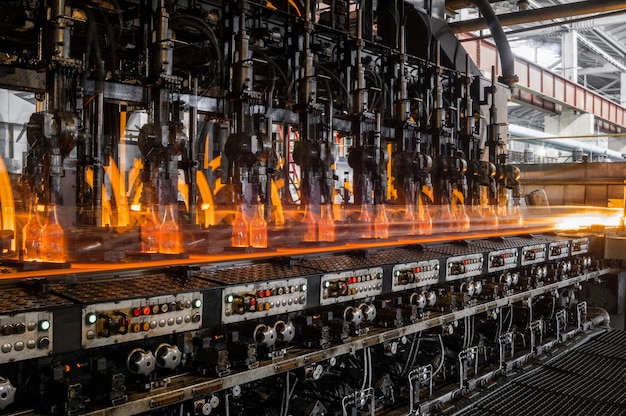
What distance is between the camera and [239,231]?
11.1ft

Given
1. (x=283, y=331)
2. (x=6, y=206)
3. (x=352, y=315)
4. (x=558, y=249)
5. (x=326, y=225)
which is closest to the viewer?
(x=283, y=331)

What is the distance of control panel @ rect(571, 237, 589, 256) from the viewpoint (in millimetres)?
6681

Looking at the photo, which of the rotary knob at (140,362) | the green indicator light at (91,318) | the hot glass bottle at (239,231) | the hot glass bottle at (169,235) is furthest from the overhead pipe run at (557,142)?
the green indicator light at (91,318)

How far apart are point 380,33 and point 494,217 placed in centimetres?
233

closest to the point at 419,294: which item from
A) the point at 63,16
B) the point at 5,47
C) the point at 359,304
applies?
the point at 359,304

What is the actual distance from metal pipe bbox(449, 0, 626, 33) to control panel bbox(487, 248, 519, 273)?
2597 millimetres

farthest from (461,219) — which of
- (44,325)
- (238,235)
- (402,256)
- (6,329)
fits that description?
(6,329)

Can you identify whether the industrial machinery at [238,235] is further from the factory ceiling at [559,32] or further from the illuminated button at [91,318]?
the factory ceiling at [559,32]

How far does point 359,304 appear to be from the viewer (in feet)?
12.0

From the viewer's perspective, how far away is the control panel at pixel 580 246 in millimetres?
6681

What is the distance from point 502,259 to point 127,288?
3.58m

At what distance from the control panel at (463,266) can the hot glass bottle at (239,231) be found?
1622 millimetres

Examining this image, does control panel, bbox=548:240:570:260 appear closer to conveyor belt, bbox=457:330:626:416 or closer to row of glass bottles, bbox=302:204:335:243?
conveyor belt, bbox=457:330:626:416

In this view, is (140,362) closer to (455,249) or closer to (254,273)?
(254,273)
